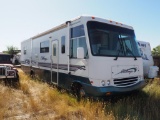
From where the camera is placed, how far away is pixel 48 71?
9.54 metres

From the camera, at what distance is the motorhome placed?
600 centimetres

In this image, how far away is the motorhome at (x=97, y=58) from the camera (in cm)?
600

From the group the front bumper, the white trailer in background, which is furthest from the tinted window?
the white trailer in background

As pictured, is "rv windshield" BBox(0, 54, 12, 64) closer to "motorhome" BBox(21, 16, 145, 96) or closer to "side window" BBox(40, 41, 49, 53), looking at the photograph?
"side window" BBox(40, 41, 49, 53)

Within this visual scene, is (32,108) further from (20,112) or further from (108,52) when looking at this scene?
(108,52)

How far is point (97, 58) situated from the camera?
19.5 ft

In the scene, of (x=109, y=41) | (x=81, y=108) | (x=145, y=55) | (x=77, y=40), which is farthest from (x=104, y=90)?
(x=145, y=55)

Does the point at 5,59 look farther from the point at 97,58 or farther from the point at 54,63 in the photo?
the point at 97,58

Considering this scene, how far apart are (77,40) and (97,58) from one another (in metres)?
1.28

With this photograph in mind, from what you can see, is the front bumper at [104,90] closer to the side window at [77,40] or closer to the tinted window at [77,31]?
the side window at [77,40]

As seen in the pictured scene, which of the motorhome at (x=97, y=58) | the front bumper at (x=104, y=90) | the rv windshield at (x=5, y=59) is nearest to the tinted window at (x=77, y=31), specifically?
the motorhome at (x=97, y=58)

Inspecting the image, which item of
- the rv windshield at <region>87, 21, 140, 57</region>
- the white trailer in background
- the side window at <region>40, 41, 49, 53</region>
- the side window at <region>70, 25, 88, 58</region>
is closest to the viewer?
the rv windshield at <region>87, 21, 140, 57</region>

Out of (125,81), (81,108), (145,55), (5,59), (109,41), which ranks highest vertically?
(109,41)

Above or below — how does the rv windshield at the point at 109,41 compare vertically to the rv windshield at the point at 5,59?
above
